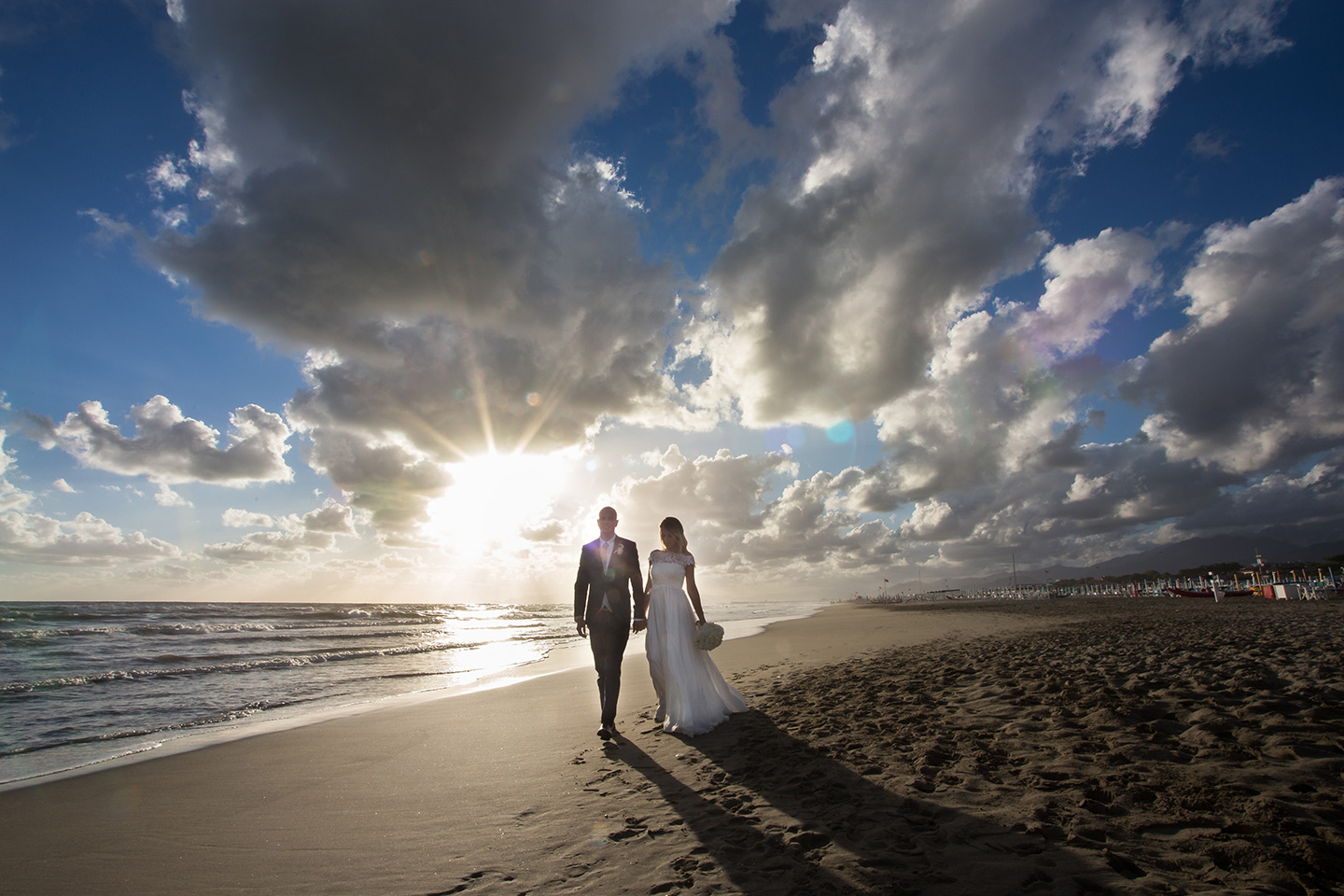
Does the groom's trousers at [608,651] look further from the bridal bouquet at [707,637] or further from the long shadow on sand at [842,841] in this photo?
the long shadow on sand at [842,841]

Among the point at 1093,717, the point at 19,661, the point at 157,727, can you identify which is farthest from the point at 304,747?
the point at 19,661

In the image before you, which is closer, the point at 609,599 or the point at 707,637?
the point at 707,637

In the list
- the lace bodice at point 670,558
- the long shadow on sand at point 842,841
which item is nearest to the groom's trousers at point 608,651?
the lace bodice at point 670,558

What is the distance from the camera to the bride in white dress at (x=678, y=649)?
5891 millimetres

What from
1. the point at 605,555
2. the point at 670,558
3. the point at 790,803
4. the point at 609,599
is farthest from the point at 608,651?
the point at 790,803

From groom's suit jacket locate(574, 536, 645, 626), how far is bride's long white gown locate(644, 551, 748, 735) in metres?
0.19

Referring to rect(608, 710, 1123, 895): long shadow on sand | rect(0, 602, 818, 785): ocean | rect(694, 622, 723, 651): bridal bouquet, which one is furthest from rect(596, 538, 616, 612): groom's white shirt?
rect(0, 602, 818, 785): ocean

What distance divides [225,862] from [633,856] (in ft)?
8.27

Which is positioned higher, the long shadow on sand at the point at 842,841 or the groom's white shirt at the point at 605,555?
the groom's white shirt at the point at 605,555

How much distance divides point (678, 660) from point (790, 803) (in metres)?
2.49

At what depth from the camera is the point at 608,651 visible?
19.8 ft

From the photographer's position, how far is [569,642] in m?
22.8

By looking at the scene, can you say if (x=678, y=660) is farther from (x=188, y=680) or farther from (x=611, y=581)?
(x=188, y=680)

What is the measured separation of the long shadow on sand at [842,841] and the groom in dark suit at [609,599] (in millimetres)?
1685
